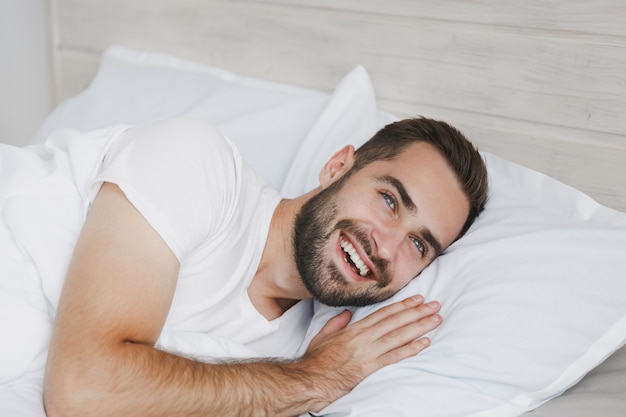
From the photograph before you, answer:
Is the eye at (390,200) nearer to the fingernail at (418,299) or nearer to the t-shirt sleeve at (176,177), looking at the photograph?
the fingernail at (418,299)

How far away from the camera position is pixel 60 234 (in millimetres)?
1218

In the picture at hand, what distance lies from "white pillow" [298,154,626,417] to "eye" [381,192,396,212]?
0.50 ft

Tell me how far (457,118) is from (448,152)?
0.23 meters

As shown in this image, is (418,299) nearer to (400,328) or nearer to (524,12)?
(400,328)

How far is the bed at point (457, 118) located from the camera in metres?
1.15

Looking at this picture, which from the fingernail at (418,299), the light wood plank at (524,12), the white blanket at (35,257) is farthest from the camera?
the light wood plank at (524,12)

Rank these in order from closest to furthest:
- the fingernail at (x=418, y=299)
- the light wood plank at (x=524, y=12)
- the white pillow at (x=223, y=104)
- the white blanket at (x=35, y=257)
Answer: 1. the white blanket at (x=35, y=257)
2. the fingernail at (x=418, y=299)
3. the light wood plank at (x=524, y=12)
4. the white pillow at (x=223, y=104)

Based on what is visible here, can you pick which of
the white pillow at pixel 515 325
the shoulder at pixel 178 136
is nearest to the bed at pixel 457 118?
the white pillow at pixel 515 325

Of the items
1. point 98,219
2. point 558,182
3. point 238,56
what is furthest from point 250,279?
point 238,56

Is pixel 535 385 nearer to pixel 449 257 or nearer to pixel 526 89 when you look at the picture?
pixel 449 257

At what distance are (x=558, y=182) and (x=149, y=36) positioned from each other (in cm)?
121

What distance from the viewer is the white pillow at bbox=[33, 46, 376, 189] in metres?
1.67

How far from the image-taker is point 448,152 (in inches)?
55.4

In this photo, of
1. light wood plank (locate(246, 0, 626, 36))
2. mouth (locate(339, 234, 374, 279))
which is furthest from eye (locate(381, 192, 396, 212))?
light wood plank (locate(246, 0, 626, 36))
